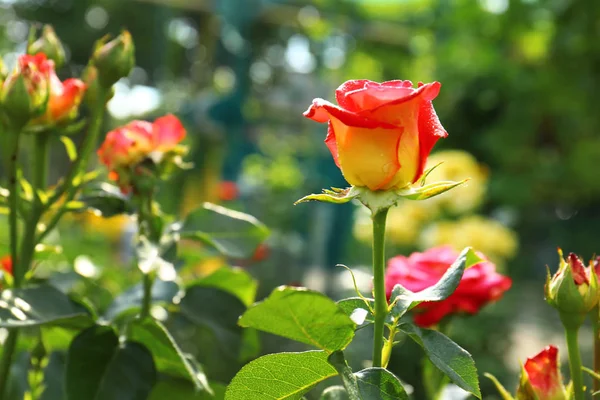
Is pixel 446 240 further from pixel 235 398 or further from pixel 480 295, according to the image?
pixel 235 398

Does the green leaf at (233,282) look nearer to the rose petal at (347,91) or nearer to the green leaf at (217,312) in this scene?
the green leaf at (217,312)

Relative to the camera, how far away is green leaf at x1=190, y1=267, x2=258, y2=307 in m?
0.46

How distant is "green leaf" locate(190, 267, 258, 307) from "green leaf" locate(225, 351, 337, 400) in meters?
0.20

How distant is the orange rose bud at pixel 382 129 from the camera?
246mm

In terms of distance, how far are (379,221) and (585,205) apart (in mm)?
2823

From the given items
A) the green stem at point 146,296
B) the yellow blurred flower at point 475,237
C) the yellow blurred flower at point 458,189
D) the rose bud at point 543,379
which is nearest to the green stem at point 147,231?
the green stem at point 146,296

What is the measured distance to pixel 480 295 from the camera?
448 millimetres

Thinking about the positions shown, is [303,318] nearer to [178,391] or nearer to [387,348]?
[387,348]

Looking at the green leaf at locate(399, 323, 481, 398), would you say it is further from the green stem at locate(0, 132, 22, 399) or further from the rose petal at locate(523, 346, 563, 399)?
the green stem at locate(0, 132, 22, 399)

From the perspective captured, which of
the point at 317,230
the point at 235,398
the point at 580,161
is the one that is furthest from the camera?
the point at 317,230

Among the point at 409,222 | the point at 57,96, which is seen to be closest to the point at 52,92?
the point at 57,96

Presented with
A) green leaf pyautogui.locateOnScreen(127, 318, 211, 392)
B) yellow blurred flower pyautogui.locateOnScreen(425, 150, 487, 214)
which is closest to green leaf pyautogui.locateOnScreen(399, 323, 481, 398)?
green leaf pyautogui.locateOnScreen(127, 318, 211, 392)

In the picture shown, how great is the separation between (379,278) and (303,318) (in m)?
0.04

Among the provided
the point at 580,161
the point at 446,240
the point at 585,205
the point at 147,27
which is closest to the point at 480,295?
the point at 446,240
